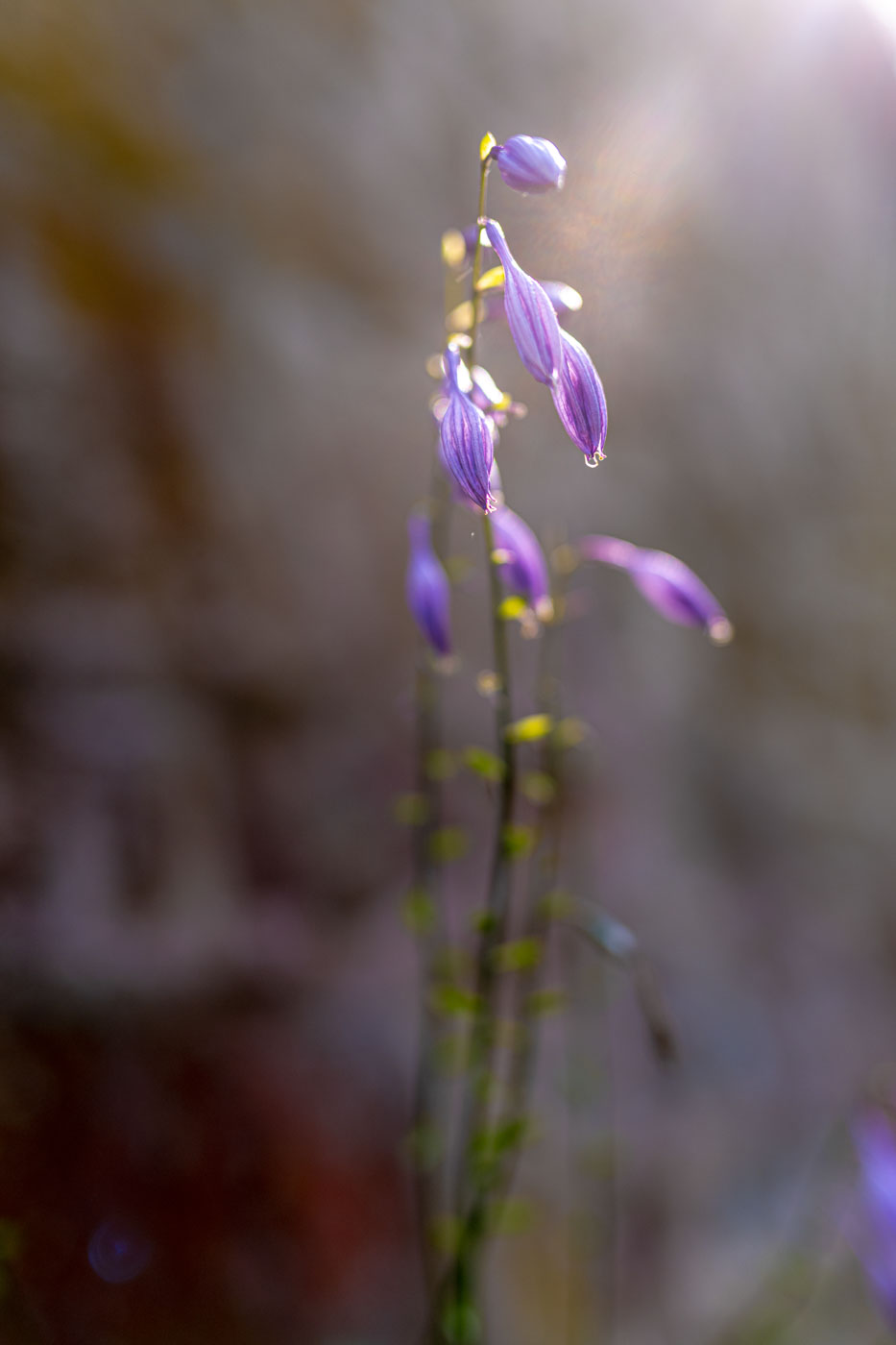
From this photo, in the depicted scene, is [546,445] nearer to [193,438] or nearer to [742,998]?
[193,438]

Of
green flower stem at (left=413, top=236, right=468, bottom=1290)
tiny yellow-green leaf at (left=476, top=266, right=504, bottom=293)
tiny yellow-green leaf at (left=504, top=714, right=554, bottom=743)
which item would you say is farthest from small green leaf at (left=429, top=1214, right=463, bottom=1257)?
tiny yellow-green leaf at (left=476, top=266, right=504, bottom=293)

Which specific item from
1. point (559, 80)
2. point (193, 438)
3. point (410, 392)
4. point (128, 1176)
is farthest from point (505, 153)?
point (559, 80)

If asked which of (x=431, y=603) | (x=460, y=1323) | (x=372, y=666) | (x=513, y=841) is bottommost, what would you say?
(x=460, y=1323)

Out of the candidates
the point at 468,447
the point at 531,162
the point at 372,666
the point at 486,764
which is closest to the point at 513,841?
the point at 486,764

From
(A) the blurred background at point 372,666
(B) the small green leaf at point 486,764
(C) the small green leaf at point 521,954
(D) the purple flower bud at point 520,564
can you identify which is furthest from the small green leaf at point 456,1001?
(A) the blurred background at point 372,666

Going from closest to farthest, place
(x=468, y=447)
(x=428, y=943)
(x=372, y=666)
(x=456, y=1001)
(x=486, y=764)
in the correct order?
(x=468, y=447), (x=486, y=764), (x=456, y=1001), (x=428, y=943), (x=372, y=666)

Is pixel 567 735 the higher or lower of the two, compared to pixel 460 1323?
higher

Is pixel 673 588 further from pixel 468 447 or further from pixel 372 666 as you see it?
pixel 372 666

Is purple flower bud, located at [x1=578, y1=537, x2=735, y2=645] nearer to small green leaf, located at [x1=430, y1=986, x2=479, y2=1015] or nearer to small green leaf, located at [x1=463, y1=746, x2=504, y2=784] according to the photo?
small green leaf, located at [x1=463, y1=746, x2=504, y2=784]
